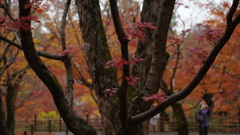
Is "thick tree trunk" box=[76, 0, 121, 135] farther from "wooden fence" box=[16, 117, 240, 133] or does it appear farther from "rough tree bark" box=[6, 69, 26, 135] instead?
"wooden fence" box=[16, 117, 240, 133]

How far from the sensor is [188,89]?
2.88 m

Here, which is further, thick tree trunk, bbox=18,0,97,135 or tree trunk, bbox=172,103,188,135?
tree trunk, bbox=172,103,188,135

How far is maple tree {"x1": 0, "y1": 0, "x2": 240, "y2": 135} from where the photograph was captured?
255 cm

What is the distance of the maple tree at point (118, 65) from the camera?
2.55m

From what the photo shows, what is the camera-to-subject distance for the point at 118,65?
2.49 meters

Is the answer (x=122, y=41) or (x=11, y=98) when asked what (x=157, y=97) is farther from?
(x=11, y=98)

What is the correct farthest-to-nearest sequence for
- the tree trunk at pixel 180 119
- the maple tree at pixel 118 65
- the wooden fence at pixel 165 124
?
the wooden fence at pixel 165 124
the tree trunk at pixel 180 119
the maple tree at pixel 118 65

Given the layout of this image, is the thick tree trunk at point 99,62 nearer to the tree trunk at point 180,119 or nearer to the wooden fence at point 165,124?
the tree trunk at point 180,119

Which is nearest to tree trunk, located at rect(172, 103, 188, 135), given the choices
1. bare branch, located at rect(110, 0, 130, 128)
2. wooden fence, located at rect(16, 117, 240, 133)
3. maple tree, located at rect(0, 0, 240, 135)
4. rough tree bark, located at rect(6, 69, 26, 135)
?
wooden fence, located at rect(16, 117, 240, 133)

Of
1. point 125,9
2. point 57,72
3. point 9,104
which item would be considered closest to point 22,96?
point 57,72

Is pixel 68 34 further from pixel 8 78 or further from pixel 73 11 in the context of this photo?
pixel 8 78

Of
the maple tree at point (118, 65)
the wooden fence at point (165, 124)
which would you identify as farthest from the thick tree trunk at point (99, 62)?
the wooden fence at point (165, 124)

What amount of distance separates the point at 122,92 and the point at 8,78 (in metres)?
11.0

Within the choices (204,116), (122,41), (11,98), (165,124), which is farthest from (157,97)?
(165,124)
